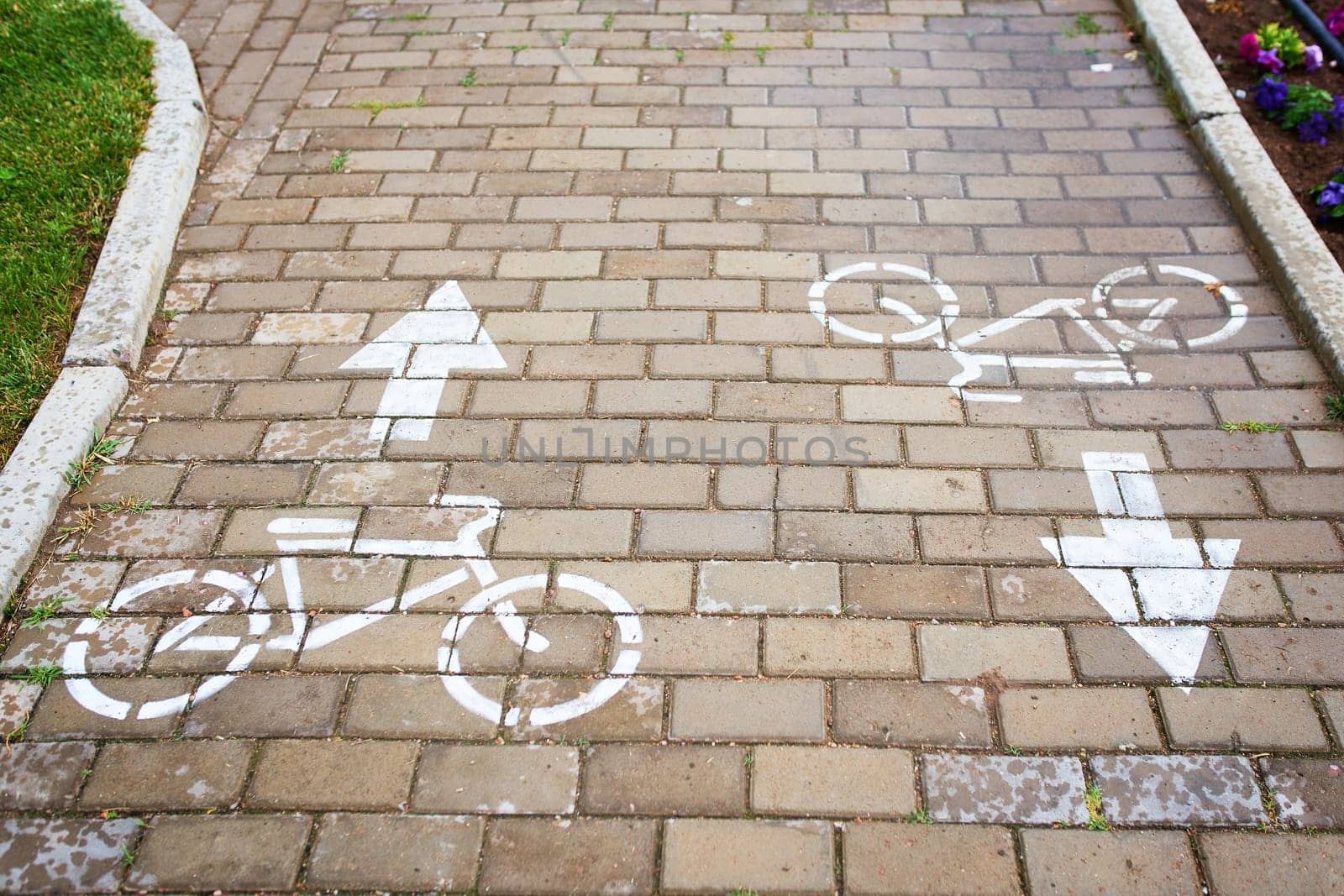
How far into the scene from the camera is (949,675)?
2.41 metres

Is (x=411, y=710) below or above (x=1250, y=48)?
below

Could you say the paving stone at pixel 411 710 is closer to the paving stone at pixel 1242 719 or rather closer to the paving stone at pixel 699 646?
the paving stone at pixel 699 646

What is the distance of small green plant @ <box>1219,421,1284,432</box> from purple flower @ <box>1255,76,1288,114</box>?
2052 millimetres

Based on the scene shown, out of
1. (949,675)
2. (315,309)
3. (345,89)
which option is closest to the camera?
(949,675)

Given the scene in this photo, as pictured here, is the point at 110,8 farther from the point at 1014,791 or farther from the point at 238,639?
the point at 1014,791

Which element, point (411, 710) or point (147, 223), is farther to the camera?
point (147, 223)

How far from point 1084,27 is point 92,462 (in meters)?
4.91

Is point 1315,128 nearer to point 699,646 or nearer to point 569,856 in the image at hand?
point 699,646

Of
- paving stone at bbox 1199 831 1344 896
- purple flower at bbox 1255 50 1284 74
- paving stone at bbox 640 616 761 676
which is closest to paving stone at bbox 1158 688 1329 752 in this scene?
paving stone at bbox 1199 831 1344 896

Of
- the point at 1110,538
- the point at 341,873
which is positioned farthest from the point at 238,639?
the point at 1110,538

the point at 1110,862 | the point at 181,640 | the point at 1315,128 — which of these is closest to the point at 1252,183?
the point at 1315,128

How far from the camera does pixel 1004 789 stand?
2.21 meters

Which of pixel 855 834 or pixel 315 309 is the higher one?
pixel 315 309

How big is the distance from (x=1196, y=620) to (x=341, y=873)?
89.3 inches
